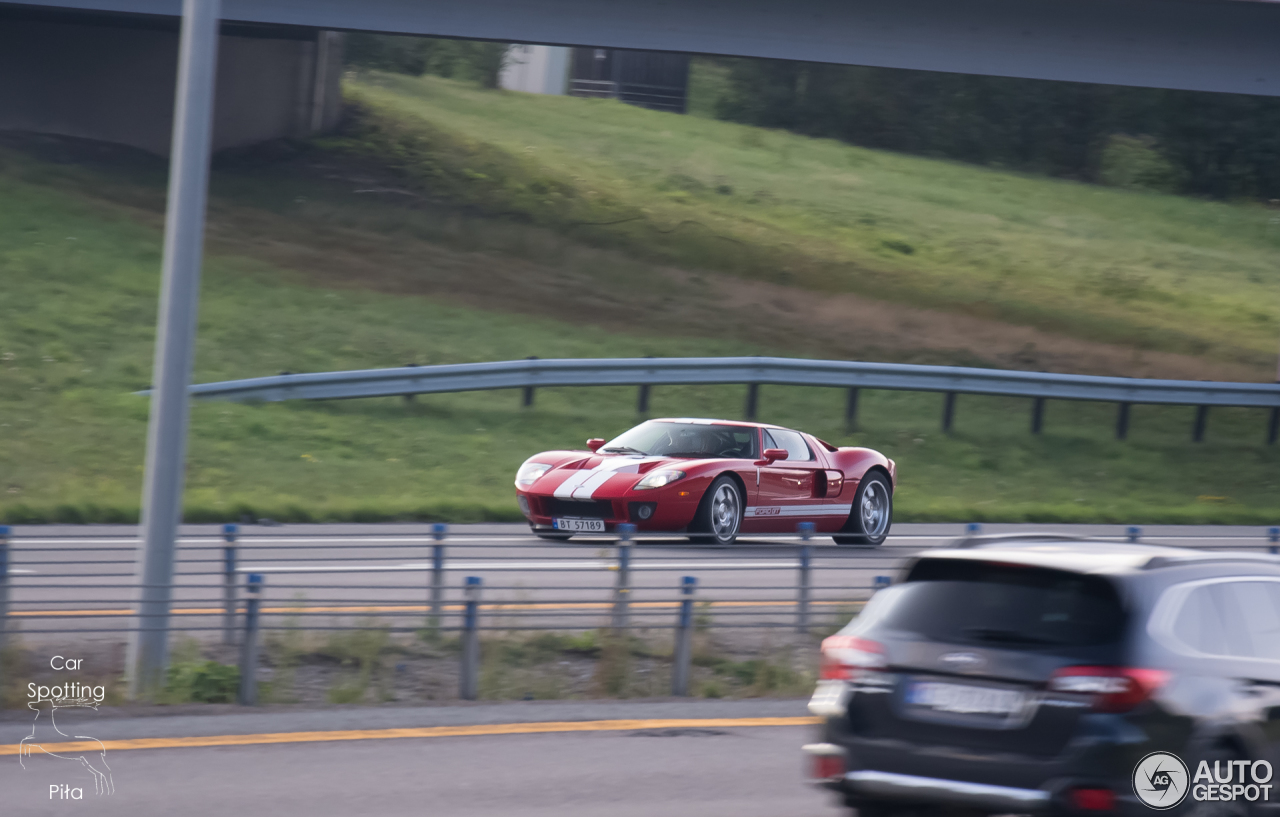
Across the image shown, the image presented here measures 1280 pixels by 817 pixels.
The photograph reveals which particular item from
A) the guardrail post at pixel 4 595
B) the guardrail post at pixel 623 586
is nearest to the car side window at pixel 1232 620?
the guardrail post at pixel 623 586

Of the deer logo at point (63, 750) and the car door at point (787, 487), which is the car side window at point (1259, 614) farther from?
the car door at point (787, 487)

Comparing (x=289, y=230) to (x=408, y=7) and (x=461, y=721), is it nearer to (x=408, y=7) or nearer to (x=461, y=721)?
(x=408, y=7)

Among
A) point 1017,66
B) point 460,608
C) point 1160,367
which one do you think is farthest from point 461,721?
point 1160,367

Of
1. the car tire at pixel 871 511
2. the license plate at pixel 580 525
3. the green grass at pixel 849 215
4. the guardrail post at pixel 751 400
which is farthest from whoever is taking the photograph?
the green grass at pixel 849 215

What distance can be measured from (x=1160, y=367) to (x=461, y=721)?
956 inches

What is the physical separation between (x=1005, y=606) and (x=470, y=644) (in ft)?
14.9

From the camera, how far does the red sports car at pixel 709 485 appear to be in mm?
15320

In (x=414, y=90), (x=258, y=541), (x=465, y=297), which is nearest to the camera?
(x=258, y=541)

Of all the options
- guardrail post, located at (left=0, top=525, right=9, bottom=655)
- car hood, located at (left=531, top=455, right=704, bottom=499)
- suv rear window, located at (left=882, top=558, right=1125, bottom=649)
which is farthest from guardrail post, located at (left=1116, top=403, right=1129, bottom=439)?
suv rear window, located at (left=882, top=558, right=1125, bottom=649)

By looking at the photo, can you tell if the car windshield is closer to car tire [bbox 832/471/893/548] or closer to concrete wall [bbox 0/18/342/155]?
car tire [bbox 832/471/893/548]

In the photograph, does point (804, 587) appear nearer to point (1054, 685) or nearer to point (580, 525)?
point (580, 525)

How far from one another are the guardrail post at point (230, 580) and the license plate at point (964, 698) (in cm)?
539

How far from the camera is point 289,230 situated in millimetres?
30250

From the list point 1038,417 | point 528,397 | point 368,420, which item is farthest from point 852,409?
point 368,420
